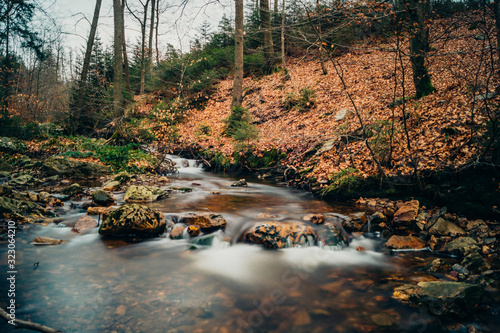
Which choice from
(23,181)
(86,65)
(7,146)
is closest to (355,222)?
(23,181)

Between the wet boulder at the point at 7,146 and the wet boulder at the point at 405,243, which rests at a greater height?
the wet boulder at the point at 7,146

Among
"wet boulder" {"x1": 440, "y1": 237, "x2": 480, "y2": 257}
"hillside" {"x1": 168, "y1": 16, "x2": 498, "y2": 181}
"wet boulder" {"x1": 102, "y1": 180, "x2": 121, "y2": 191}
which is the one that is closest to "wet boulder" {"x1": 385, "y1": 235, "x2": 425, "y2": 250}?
"wet boulder" {"x1": 440, "y1": 237, "x2": 480, "y2": 257}

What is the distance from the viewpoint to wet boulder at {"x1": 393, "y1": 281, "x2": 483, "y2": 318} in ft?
8.07

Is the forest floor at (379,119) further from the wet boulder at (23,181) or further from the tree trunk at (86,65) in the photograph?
the wet boulder at (23,181)

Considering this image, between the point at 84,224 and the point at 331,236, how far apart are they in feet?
14.1

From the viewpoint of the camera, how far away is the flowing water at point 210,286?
97.9 inches

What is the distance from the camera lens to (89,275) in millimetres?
3199

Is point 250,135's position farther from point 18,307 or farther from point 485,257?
point 18,307

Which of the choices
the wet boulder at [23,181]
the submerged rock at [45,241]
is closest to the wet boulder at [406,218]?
the submerged rock at [45,241]

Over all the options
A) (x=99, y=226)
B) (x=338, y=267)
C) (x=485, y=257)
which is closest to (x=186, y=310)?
(x=338, y=267)

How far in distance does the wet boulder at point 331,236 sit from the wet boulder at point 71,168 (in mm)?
7473

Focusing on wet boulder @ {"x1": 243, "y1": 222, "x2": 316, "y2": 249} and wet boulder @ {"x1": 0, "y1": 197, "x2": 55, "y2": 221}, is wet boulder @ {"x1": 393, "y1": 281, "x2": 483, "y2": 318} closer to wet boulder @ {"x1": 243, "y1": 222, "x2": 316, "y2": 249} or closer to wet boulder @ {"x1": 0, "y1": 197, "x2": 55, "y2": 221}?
wet boulder @ {"x1": 243, "y1": 222, "x2": 316, "y2": 249}

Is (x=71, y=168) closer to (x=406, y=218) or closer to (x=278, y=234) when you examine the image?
(x=278, y=234)

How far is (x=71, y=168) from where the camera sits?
818 centimetres
